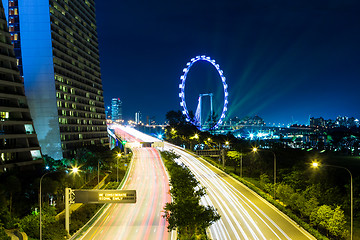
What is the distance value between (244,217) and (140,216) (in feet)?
42.9

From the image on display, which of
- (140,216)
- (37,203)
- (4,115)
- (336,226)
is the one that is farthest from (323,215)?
(4,115)

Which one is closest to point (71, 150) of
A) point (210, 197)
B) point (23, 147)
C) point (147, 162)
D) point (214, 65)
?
point (147, 162)

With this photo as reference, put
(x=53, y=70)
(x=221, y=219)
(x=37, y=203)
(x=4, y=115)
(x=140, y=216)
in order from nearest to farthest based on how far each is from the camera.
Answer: (x=221, y=219) → (x=140, y=216) → (x=37, y=203) → (x=4, y=115) → (x=53, y=70)

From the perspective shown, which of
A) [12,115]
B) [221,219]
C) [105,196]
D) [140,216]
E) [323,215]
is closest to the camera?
[105,196]

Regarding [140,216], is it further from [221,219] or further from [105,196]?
[221,219]

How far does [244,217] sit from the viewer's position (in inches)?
1606

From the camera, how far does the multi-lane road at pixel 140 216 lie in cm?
3536

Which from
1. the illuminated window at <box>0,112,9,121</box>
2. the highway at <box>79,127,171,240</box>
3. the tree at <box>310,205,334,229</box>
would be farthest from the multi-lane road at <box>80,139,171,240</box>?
the illuminated window at <box>0,112,9,121</box>

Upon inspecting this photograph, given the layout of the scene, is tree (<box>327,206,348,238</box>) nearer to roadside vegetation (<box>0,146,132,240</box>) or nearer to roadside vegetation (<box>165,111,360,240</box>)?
roadside vegetation (<box>165,111,360,240</box>)

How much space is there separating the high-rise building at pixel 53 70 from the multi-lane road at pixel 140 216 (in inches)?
1154

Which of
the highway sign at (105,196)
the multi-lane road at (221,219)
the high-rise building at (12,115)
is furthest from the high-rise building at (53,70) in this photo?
the highway sign at (105,196)

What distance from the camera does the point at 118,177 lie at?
238 ft

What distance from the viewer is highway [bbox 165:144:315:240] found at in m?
34.7

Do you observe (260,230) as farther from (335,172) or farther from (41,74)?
(41,74)
